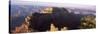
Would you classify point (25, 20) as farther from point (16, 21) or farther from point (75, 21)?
point (75, 21)

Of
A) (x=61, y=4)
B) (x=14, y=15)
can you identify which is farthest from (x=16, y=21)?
(x=61, y=4)

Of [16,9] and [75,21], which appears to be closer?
[16,9]

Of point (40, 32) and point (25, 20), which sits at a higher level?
point (25, 20)
